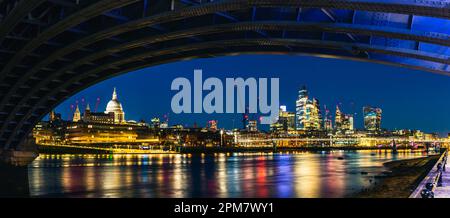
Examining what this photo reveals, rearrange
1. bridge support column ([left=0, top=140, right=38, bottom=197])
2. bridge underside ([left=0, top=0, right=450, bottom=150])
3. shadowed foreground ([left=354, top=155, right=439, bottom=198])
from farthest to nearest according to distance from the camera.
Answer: bridge support column ([left=0, top=140, right=38, bottom=197]) → shadowed foreground ([left=354, top=155, right=439, bottom=198]) → bridge underside ([left=0, top=0, right=450, bottom=150])

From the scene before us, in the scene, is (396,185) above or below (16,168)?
below

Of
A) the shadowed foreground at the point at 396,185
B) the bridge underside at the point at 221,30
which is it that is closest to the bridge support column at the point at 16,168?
the bridge underside at the point at 221,30

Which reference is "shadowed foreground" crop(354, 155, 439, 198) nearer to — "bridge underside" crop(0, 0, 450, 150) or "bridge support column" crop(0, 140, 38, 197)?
"bridge underside" crop(0, 0, 450, 150)

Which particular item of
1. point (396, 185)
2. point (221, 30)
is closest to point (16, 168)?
point (221, 30)

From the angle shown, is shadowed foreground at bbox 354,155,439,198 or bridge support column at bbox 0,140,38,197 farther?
bridge support column at bbox 0,140,38,197

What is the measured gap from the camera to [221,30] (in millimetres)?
28469

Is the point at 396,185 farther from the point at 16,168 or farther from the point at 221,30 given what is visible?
the point at 16,168

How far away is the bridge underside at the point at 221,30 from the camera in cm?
2358

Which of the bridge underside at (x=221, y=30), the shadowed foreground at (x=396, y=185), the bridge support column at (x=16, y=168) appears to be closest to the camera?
the bridge underside at (x=221, y=30)

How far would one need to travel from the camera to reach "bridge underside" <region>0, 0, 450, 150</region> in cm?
2358

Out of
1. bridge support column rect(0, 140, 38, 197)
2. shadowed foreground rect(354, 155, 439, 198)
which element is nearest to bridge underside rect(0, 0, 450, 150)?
shadowed foreground rect(354, 155, 439, 198)

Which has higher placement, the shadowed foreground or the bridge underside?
the bridge underside

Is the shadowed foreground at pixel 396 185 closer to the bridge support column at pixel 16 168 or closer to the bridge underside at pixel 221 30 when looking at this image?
the bridge underside at pixel 221 30
